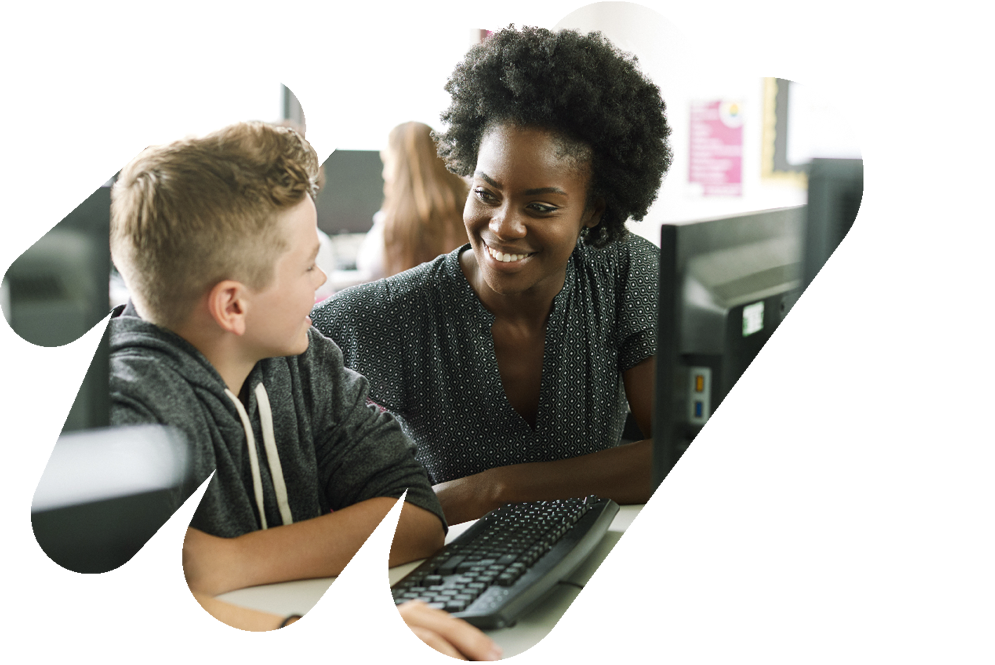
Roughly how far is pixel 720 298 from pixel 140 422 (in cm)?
89

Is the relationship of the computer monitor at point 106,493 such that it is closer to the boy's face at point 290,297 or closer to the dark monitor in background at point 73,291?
the dark monitor in background at point 73,291

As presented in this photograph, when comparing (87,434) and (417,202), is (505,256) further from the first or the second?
(87,434)

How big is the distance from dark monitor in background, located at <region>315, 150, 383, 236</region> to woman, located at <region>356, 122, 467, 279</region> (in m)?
0.02

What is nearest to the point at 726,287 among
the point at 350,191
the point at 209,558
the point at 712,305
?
the point at 712,305

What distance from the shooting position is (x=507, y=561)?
151 centimetres

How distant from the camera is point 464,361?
1543 millimetres

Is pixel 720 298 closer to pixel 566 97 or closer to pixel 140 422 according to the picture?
pixel 566 97

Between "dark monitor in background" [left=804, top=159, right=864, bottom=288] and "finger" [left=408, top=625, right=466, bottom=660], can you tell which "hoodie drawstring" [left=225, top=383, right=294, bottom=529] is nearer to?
"finger" [left=408, top=625, right=466, bottom=660]

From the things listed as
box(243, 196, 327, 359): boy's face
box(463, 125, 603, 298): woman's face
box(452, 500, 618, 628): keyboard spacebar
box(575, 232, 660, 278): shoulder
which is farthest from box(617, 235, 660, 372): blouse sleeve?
box(243, 196, 327, 359): boy's face

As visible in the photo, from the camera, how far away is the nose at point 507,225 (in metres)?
1.48

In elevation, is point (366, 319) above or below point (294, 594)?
above

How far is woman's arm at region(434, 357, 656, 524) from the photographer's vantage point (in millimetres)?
1555

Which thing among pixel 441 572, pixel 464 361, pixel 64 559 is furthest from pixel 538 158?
pixel 64 559

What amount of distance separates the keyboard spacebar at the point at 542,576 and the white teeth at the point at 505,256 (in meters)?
0.44
